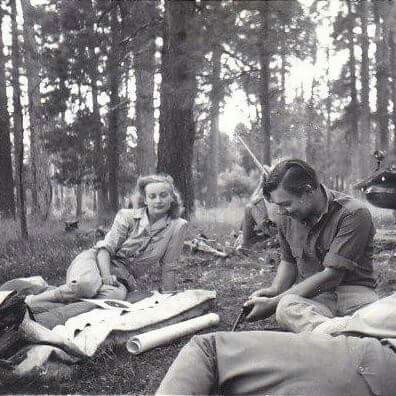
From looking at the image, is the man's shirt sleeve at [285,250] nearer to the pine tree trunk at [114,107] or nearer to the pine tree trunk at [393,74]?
the pine tree trunk at [393,74]

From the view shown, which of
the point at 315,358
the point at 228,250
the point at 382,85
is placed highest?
the point at 382,85

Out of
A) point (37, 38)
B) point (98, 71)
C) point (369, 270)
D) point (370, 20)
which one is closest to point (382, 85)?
point (370, 20)

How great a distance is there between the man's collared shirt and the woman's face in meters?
1.29

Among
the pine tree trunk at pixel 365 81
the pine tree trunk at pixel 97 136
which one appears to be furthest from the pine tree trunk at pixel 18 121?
the pine tree trunk at pixel 365 81

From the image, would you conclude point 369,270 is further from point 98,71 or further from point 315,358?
point 98,71

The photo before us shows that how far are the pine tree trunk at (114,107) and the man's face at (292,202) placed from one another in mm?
3952

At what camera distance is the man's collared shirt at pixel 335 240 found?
2.78 m

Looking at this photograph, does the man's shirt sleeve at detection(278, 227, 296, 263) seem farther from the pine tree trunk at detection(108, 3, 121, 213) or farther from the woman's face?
the pine tree trunk at detection(108, 3, 121, 213)

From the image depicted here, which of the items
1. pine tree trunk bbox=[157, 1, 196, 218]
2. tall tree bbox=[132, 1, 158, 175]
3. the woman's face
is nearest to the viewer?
the woman's face

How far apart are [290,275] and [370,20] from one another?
1384 millimetres

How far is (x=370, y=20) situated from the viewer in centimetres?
271

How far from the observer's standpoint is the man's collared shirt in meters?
2.78

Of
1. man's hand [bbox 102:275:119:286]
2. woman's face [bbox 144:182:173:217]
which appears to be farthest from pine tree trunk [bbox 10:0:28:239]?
man's hand [bbox 102:275:119:286]

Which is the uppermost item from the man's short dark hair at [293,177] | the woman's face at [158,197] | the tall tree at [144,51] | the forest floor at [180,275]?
the tall tree at [144,51]
